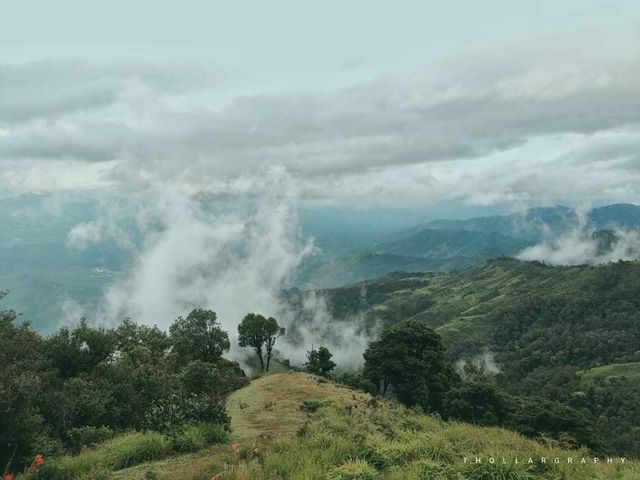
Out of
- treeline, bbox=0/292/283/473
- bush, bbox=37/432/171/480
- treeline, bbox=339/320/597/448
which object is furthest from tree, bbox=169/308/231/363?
bush, bbox=37/432/171/480

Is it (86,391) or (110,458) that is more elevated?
(110,458)

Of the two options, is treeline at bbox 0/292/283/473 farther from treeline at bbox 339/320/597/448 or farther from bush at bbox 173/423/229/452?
treeline at bbox 339/320/597/448

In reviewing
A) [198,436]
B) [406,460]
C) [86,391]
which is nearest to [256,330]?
[86,391]

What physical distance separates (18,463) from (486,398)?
64721 mm

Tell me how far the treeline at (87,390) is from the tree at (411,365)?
93.1 ft

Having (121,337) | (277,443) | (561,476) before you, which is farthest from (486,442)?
(121,337)

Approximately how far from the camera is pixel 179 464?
15609 millimetres

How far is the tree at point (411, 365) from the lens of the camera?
67500mm

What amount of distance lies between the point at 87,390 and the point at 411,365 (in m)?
48.6

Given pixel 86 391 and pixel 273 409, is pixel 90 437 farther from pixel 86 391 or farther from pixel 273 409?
pixel 273 409

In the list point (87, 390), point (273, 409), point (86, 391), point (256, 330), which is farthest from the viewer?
point (256, 330)

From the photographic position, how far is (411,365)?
68312mm

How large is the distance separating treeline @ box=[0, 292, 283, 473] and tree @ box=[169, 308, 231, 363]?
10.5 m

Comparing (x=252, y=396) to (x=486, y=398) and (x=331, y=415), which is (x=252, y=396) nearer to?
(x=331, y=415)
